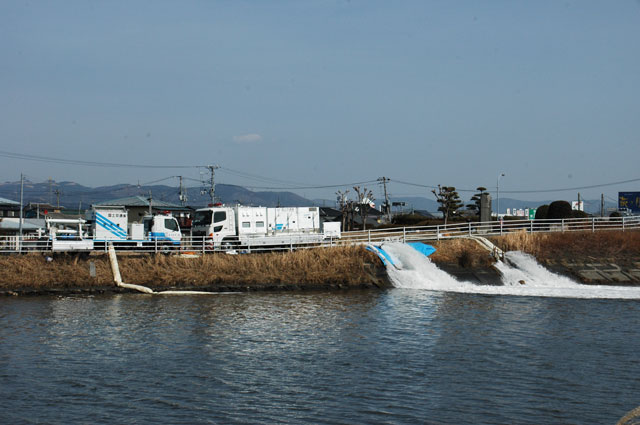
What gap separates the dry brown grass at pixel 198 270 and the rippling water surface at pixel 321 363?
17.0 ft

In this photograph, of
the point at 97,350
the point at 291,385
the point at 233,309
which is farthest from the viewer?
the point at 233,309

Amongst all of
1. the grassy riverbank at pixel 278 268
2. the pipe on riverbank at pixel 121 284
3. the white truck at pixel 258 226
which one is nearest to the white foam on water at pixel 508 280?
the grassy riverbank at pixel 278 268

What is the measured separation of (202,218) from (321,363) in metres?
26.5

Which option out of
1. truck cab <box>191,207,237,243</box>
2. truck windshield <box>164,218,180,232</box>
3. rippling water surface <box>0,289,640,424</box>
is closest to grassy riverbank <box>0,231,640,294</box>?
truck windshield <box>164,218,180,232</box>

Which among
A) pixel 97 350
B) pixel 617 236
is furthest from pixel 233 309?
pixel 617 236

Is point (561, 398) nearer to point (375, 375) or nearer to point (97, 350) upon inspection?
point (375, 375)

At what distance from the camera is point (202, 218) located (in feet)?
139

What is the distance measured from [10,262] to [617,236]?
127ft

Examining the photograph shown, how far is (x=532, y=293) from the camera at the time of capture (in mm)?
32250

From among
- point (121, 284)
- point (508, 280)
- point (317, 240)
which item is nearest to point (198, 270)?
point (121, 284)

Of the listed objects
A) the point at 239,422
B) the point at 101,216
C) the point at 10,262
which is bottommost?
the point at 239,422

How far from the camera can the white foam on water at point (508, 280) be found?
32531 millimetres

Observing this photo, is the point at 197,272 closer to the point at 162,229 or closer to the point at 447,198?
the point at 162,229

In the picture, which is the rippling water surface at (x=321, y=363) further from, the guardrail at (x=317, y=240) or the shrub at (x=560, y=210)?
the shrub at (x=560, y=210)
